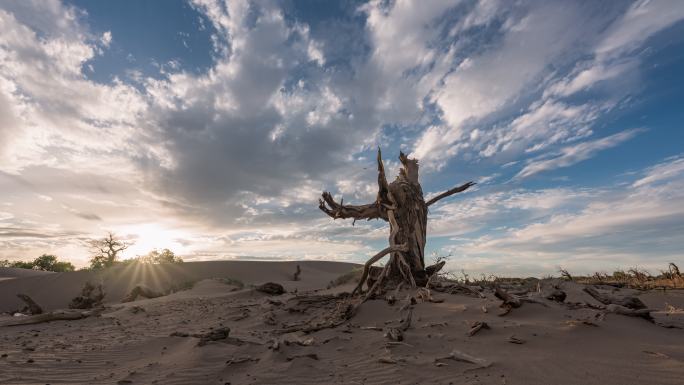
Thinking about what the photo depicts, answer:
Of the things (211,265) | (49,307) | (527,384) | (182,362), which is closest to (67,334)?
(182,362)

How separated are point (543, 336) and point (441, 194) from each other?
6.54m

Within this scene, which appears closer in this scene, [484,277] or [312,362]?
[312,362]

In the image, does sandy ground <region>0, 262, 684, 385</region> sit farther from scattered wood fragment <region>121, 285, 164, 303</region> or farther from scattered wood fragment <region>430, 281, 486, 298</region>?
scattered wood fragment <region>121, 285, 164, 303</region>

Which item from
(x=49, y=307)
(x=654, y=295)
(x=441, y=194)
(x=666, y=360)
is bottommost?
(x=49, y=307)

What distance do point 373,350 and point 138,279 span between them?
22845 millimetres

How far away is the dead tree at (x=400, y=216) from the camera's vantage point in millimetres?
9312

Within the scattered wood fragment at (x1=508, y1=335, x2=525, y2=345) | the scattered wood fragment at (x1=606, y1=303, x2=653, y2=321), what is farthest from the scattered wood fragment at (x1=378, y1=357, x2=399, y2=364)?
the scattered wood fragment at (x1=606, y1=303, x2=653, y2=321)

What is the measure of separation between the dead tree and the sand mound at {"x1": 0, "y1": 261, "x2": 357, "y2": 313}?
27.9 ft

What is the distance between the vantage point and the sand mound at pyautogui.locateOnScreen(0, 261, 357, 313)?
18.9 m

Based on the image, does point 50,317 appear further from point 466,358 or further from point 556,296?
point 556,296

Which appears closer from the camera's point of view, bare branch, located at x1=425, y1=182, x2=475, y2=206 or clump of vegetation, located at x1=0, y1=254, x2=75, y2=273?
bare branch, located at x1=425, y1=182, x2=475, y2=206

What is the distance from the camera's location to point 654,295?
924 centimetres

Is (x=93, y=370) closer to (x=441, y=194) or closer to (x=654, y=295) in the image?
(x=441, y=194)

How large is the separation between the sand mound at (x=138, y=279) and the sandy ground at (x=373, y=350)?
1071 cm
